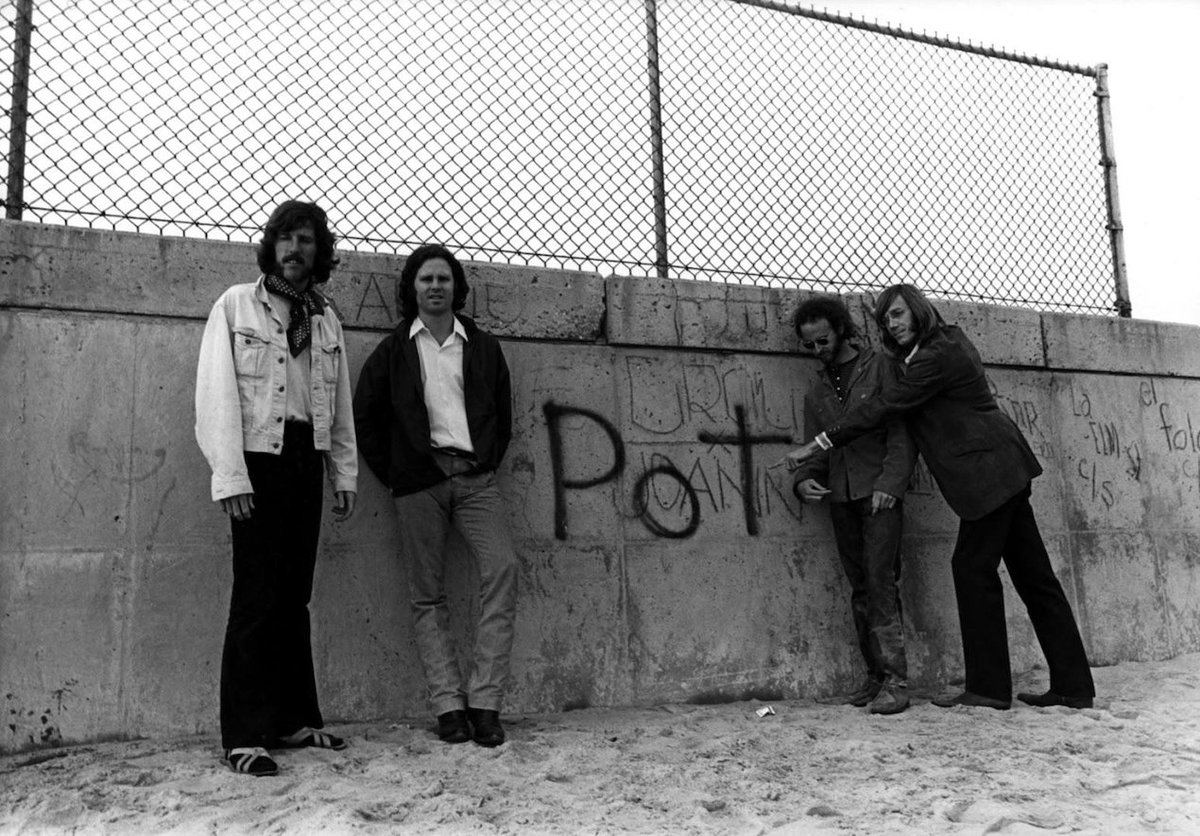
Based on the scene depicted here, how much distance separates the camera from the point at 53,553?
11.9 feet

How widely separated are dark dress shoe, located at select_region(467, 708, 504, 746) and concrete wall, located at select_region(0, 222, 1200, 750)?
45 centimetres

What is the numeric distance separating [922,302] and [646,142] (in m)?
1.51

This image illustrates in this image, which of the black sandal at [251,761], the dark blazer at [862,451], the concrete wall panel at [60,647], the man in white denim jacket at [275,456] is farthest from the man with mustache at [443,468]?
the dark blazer at [862,451]

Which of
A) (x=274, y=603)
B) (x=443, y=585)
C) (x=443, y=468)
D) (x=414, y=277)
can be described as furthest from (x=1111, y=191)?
(x=274, y=603)

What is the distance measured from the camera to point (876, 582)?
4.48 m

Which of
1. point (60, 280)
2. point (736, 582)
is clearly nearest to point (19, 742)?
point (60, 280)

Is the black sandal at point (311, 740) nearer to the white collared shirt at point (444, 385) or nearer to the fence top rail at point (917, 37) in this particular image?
the white collared shirt at point (444, 385)

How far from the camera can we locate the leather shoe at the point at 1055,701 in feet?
14.3

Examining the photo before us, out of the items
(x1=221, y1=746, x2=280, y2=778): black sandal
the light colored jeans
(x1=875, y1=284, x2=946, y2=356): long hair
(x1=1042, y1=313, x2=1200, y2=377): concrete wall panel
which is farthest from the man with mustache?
(x1=1042, y1=313, x2=1200, y2=377): concrete wall panel

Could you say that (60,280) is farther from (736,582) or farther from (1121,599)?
(1121,599)

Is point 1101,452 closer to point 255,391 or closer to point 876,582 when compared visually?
point 876,582

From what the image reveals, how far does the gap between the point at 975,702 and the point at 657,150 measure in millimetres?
2896

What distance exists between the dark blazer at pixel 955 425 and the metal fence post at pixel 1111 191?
6.98 ft

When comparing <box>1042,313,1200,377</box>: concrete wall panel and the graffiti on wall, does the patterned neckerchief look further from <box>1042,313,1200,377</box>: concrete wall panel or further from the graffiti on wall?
<box>1042,313,1200,377</box>: concrete wall panel
